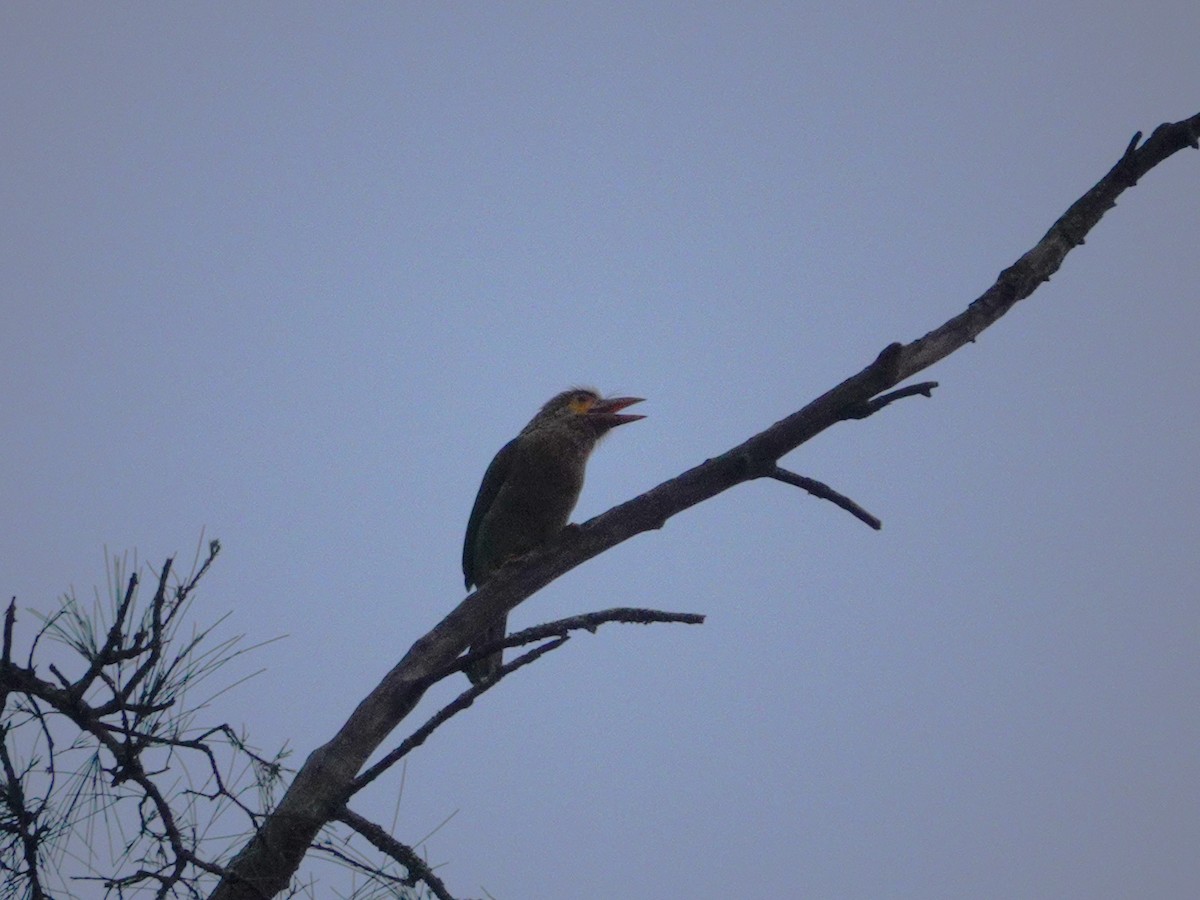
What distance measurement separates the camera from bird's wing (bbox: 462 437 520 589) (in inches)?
224

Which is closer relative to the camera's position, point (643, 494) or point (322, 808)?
point (322, 808)

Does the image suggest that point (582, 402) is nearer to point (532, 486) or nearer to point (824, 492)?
point (532, 486)

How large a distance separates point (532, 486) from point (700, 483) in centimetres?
249

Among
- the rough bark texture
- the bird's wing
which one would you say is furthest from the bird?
the rough bark texture

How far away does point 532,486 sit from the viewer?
17.4 feet

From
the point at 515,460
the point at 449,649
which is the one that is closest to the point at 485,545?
the point at 515,460

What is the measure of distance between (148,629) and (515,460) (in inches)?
128

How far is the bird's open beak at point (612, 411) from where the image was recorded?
5.67m

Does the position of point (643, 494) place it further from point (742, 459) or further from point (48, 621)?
point (48, 621)

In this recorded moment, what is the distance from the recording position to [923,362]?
112 inches

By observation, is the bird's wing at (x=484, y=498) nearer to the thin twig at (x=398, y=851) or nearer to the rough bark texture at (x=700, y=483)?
the rough bark texture at (x=700, y=483)

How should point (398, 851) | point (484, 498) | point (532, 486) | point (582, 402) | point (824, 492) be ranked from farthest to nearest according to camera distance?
point (582, 402) → point (484, 498) → point (532, 486) → point (824, 492) → point (398, 851)

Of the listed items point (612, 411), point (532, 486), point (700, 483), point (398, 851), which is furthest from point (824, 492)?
point (612, 411)

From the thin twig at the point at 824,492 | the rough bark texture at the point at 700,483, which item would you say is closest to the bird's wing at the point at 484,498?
the rough bark texture at the point at 700,483
